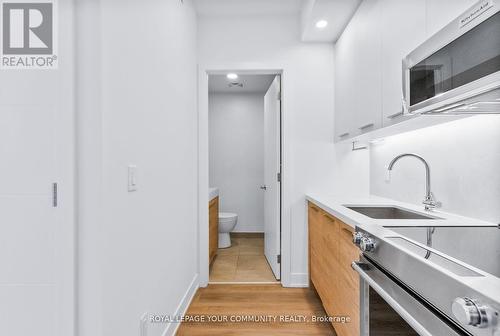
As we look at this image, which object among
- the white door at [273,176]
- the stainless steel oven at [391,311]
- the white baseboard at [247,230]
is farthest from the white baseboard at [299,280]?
the white baseboard at [247,230]

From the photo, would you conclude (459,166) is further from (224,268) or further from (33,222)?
(224,268)

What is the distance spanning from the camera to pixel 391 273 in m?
0.98

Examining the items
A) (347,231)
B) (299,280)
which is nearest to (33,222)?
(347,231)

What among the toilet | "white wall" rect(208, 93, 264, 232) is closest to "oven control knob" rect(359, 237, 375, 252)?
the toilet

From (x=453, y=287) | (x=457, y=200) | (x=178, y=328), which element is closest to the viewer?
(x=453, y=287)

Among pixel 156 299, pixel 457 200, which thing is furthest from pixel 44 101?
pixel 457 200

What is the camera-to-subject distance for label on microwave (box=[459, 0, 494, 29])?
2.60 feet

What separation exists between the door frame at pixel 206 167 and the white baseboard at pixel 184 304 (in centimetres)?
15

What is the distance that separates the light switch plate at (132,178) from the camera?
1285mm

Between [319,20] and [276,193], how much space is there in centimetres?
157

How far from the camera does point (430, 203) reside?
5.48 ft

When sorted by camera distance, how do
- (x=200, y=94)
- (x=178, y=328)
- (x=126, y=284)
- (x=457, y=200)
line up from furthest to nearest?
1. (x=200, y=94)
2. (x=178, y=328)
3. (x=457, y=200)
4. (x=126, y=284)

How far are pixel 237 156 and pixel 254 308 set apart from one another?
2.70 m

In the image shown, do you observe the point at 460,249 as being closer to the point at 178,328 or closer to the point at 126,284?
the point at 126,284
